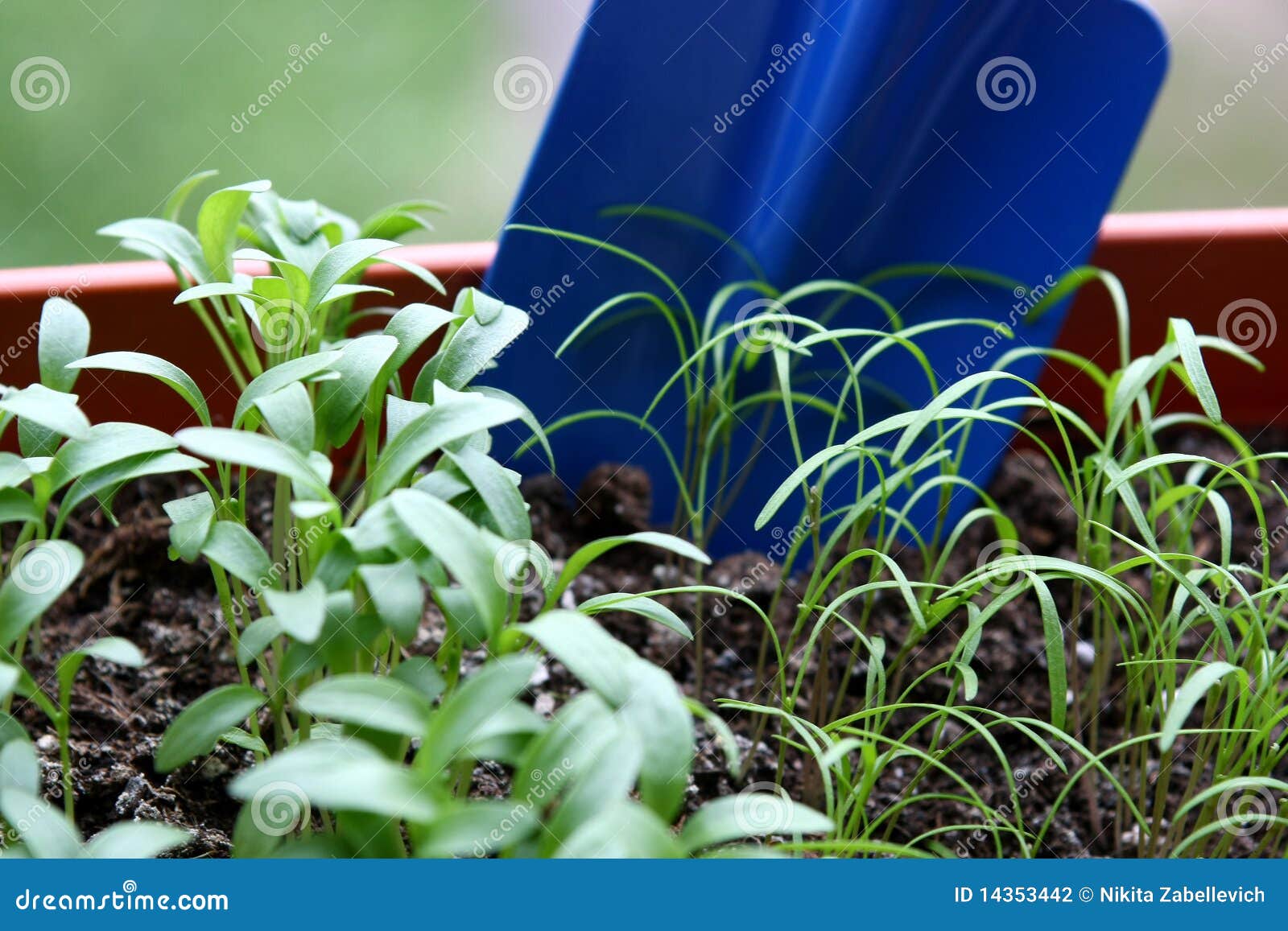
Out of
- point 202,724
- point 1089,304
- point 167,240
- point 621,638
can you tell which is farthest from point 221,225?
point 1089,304

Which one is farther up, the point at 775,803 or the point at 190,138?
the point at 775,803

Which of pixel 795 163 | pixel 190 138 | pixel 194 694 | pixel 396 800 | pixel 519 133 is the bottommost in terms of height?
pixel 194 694

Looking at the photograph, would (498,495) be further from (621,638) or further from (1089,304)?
(1089,304)

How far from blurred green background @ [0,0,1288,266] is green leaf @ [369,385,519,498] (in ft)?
3.89

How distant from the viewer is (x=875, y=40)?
1.05 meters

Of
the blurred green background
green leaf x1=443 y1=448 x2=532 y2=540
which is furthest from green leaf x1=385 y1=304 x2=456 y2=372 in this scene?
the blurred green background

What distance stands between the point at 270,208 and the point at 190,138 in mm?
1024

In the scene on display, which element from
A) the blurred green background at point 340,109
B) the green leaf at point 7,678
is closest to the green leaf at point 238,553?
the green leaf at point 7,678

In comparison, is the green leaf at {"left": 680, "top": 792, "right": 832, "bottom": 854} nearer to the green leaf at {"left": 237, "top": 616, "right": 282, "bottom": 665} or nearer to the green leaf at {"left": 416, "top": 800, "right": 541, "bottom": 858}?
the green leaf at {"left": 416, "top": 800, "right": 541, "bottom": 858}

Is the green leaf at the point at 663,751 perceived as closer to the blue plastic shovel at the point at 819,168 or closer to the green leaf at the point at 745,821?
the green leaf at the point at 745,821

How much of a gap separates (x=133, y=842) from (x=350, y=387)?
26 centimetres

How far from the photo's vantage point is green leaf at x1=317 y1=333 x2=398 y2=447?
65cm

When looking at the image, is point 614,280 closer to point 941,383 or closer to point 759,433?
point 759,433

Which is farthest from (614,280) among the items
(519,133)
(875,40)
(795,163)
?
(519,133)
